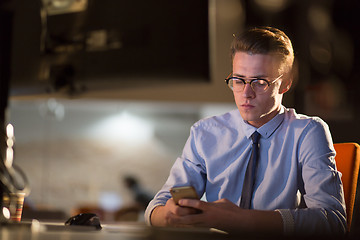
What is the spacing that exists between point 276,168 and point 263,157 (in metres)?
0.06

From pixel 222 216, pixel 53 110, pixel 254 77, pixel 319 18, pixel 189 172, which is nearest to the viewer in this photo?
pixel 222 216

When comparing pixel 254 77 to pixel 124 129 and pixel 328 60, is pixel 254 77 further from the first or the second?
pixel 124 129

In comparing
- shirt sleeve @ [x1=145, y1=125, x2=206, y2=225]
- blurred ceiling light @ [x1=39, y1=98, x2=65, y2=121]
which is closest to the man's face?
shirt sleeve @ [x1=145, y1=125, x2=206, y2=225]

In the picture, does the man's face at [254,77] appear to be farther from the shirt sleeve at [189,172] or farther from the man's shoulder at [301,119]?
the shirt sleeve at [189,172]

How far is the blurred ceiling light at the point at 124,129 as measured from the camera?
3.79m

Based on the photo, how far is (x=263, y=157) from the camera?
4.58 feet

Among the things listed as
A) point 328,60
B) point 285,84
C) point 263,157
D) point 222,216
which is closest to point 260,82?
point 285,84

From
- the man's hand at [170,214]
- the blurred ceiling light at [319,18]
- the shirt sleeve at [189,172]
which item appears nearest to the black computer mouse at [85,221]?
the man's hand at [170,214]

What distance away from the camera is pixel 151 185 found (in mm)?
3756

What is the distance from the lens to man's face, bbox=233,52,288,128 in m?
1.35

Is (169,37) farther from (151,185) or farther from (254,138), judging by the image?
(151,185)

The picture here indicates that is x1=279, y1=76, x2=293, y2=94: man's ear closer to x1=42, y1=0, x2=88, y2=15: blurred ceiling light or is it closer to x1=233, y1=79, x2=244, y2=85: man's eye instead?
x1=233, y1=79, x2=244, y2=85: man's eye

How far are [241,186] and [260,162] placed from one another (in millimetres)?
107

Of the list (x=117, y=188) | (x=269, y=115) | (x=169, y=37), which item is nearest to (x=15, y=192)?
(x=169, y=37)
